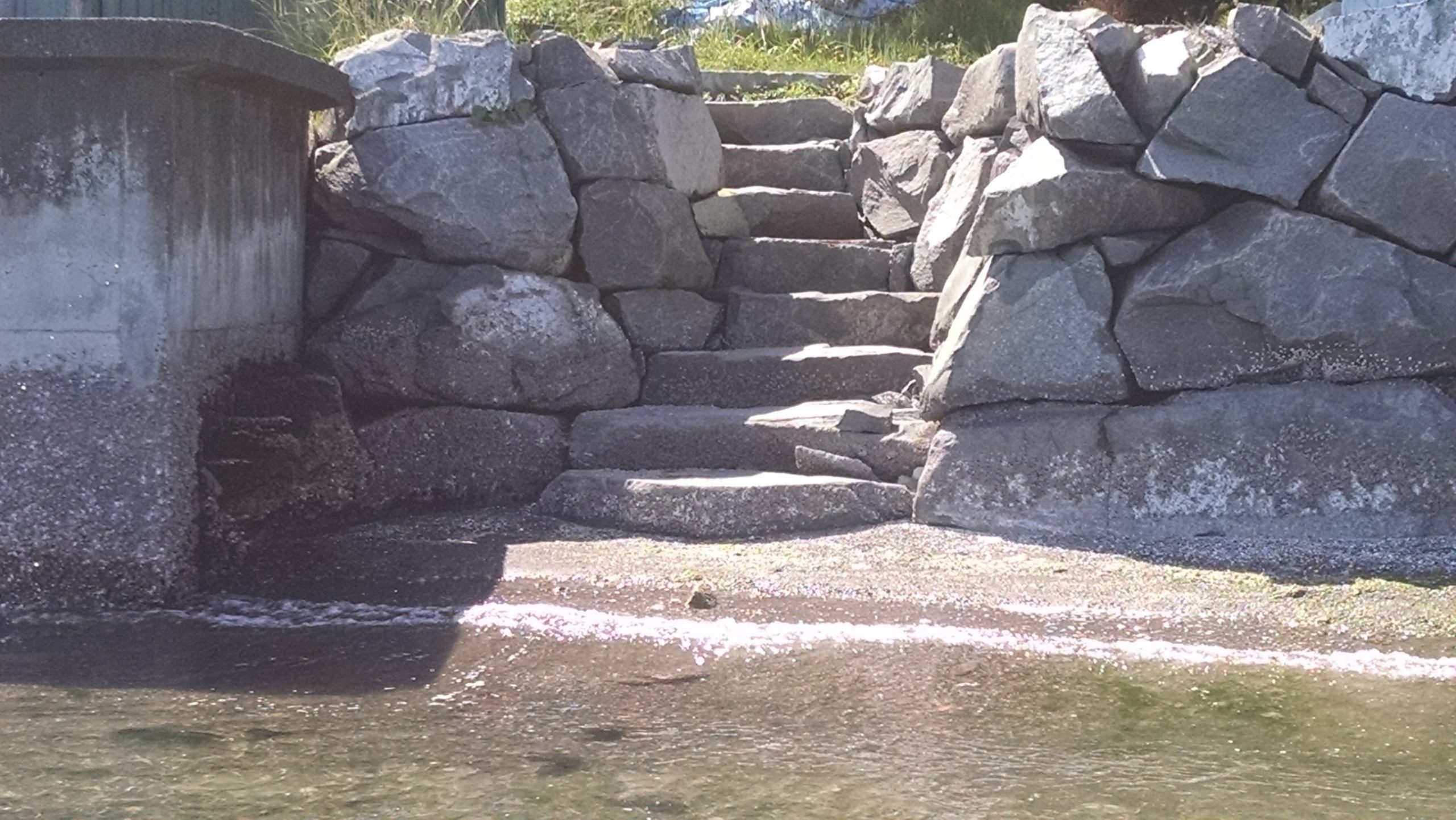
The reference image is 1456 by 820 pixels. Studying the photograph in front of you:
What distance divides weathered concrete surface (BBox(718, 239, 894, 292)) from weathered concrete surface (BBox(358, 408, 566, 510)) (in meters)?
1.18

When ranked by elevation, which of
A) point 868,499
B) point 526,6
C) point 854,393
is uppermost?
point 526,6

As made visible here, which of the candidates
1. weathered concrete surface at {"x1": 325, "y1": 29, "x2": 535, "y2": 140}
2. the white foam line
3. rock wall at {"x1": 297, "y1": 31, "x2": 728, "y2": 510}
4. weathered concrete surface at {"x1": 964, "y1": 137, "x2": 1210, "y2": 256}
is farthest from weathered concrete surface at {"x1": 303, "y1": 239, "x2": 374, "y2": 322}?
weathered concrete surface at {"x1": 964, "y1": 137, "x2": 1210, "y2": 256}

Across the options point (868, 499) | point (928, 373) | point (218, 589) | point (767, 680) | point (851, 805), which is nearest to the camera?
point (851, 805)

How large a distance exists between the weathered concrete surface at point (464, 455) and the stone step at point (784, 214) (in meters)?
1.33

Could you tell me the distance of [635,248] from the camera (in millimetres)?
5496

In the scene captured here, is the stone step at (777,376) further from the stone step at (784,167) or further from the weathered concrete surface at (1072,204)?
the stone step at (784,167)

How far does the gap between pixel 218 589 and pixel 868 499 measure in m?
2.06

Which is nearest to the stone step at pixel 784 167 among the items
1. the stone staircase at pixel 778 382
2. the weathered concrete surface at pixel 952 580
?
the stone staircase at pixel 778 382

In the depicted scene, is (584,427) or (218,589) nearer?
(218,589)

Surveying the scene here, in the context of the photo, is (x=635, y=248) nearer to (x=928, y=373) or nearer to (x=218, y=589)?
(x=928, y=373)

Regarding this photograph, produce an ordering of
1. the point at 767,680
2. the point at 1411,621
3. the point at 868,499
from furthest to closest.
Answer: the point at 868,499 < the point at 1411,621 < the point at 767,680

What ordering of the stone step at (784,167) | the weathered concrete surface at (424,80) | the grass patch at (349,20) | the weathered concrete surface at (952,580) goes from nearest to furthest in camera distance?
the weathered concrete surface at (952,580) < the weathered concrete surface at (424,80) < the grass patch at (349,20) < the stone step at (784,167)

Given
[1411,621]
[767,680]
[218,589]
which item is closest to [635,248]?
[218,589]

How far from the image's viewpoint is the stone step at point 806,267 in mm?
5859
